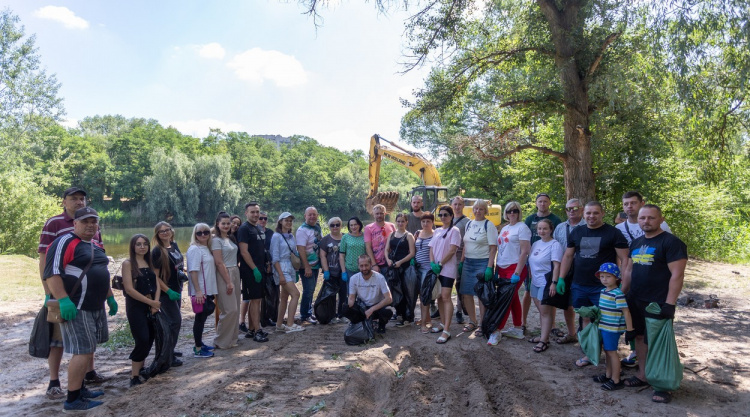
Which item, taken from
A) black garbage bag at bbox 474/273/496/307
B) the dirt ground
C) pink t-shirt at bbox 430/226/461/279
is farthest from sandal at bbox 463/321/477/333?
pink t-shirt at bbox 430/226/461/279

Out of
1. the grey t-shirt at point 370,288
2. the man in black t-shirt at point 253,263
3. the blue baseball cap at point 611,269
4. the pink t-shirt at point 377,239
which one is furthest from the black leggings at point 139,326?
the blue baseball cap at point 611,269

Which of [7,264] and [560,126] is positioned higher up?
[560,126]

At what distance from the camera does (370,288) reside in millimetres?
5707

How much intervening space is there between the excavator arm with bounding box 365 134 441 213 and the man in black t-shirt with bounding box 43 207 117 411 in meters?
13.4

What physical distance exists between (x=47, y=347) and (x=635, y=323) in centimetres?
519

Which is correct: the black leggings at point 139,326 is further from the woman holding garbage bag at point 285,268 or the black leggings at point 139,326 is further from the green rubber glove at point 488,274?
the green rubber glove at point 488,274

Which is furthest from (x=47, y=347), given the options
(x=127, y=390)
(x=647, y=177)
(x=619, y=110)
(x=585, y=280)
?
(x=647, y=177)

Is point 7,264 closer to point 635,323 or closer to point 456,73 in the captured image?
point 456,73

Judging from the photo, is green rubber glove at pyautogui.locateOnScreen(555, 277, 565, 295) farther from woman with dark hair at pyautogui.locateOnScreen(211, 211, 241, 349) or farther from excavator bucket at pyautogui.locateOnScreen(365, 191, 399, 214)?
excavator bucket at pyautogui.locateOnScreen(365, 191, 399, 214)

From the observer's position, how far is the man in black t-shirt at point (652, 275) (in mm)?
3564

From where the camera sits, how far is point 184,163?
131 feet

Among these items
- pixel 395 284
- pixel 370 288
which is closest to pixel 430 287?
pixel 395 284

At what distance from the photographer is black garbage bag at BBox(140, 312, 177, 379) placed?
443 cm

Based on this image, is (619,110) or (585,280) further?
(619,110)
